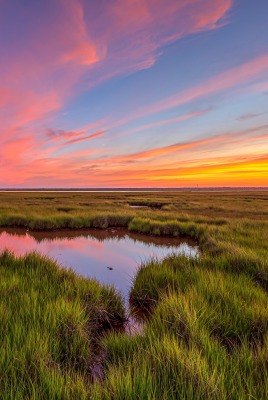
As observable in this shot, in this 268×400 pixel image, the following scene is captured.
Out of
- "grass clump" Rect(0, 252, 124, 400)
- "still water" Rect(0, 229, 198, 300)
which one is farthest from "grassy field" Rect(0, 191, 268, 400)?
"still water" Rect(0, 229, 198, 300)

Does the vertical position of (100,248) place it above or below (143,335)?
below

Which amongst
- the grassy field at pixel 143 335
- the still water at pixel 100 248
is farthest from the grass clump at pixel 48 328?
the still water at pixel 100 248

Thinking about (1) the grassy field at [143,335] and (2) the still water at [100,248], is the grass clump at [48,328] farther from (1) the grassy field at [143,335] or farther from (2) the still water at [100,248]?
(2) the still water at [100,248]

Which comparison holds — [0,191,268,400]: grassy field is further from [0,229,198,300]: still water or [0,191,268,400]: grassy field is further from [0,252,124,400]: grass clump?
[0,229,198,300]: still water

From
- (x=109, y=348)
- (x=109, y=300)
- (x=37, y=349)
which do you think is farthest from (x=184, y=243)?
(x=37, y=349)

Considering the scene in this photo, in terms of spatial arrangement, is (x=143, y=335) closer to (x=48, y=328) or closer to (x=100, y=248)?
(x=48, y=328)

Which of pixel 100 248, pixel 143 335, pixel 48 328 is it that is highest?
pixel 48 328

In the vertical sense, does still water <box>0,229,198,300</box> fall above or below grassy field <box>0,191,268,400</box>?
below

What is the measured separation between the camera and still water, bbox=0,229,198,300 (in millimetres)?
9681

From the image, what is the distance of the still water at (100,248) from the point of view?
9.68 m

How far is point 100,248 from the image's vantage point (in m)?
13.8

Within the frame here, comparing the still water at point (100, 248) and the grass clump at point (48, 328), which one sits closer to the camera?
the grass clump at point (48, 328)

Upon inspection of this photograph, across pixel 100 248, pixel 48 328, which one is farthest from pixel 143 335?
pixel 100 248

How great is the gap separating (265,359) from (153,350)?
1.35 m
